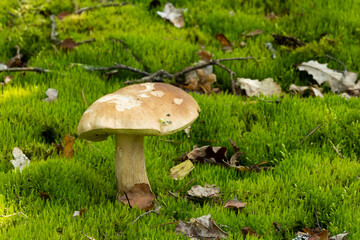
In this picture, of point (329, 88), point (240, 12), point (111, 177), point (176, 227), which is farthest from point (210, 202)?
point (240, 12)

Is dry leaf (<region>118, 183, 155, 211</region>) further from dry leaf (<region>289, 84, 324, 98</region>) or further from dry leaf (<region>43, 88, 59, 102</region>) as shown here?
dry leaf (<region>289, 84, 324, 98</region>)

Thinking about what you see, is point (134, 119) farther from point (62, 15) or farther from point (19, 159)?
point (62, 15)

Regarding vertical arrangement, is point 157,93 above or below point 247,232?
above

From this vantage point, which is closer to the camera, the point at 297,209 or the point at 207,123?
the point at 297,209

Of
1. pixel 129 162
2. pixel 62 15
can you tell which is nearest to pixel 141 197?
pixel 129 162

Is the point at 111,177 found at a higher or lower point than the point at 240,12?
lower

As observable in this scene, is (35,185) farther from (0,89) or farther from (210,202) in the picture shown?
(0,89)
